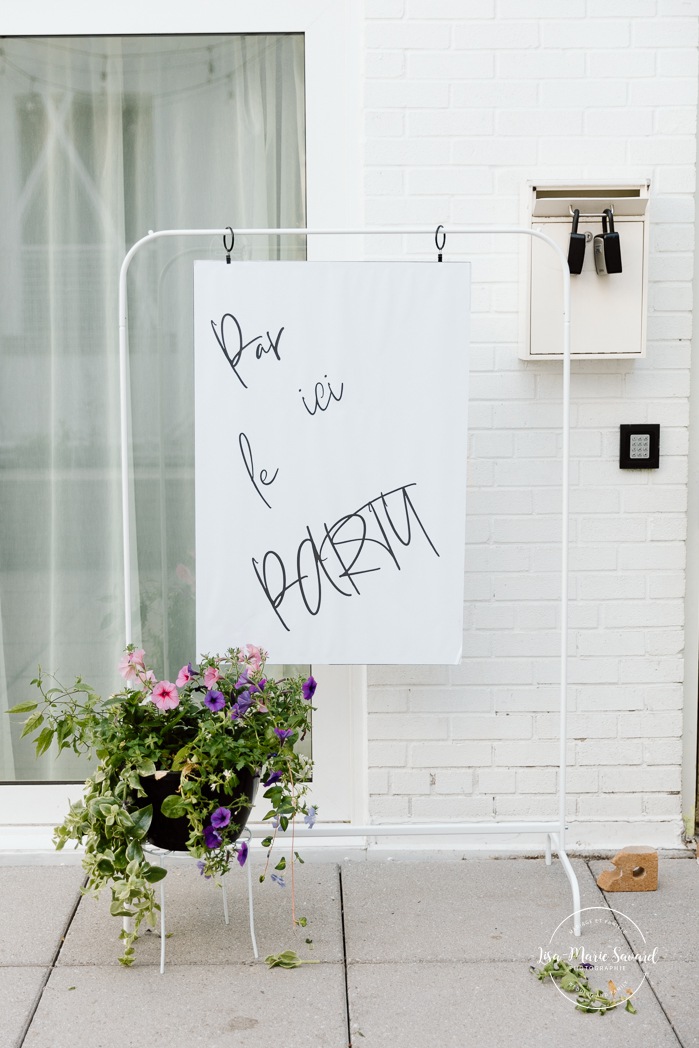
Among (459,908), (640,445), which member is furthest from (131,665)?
(640,445)

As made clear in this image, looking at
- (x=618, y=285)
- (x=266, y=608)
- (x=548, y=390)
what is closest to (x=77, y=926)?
(x=266, y=608)

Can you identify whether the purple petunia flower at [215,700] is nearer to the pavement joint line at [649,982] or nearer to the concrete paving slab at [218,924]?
the concrete paving slab at [218,924]

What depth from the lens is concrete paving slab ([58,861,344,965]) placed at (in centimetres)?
247

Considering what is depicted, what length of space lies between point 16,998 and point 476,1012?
98 cm

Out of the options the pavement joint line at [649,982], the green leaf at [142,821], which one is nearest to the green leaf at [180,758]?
the green leaf at [142,821]

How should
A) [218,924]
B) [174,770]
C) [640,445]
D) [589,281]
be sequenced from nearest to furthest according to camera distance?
1. [174,770]
2. [218,924]
3. [589,281]
4. [640,445]

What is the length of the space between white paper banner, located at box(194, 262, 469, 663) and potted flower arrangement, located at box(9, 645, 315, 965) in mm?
232

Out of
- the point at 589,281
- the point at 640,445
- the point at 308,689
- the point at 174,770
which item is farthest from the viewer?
the point at 640,445

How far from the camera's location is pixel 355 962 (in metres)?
2.43

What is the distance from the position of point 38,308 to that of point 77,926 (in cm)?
161

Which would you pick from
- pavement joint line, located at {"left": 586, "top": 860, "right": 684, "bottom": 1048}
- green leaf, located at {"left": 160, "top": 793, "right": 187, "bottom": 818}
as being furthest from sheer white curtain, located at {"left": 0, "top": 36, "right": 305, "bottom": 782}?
pavement joint line, located at {"left": 586, "top": 860, "right": 684, "bottom": 1048}

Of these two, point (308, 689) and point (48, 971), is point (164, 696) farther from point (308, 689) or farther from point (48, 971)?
point (48, 971)

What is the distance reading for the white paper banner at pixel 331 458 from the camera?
2580mm

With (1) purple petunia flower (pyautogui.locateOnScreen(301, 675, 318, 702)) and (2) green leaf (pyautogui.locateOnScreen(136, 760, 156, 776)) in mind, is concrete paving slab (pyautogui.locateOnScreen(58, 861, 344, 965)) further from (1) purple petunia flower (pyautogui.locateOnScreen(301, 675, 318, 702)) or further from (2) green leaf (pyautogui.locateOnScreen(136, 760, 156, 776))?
(1) purple petunia flower (pyautogui.locateOnScreen(301, 675, 318, 702))
